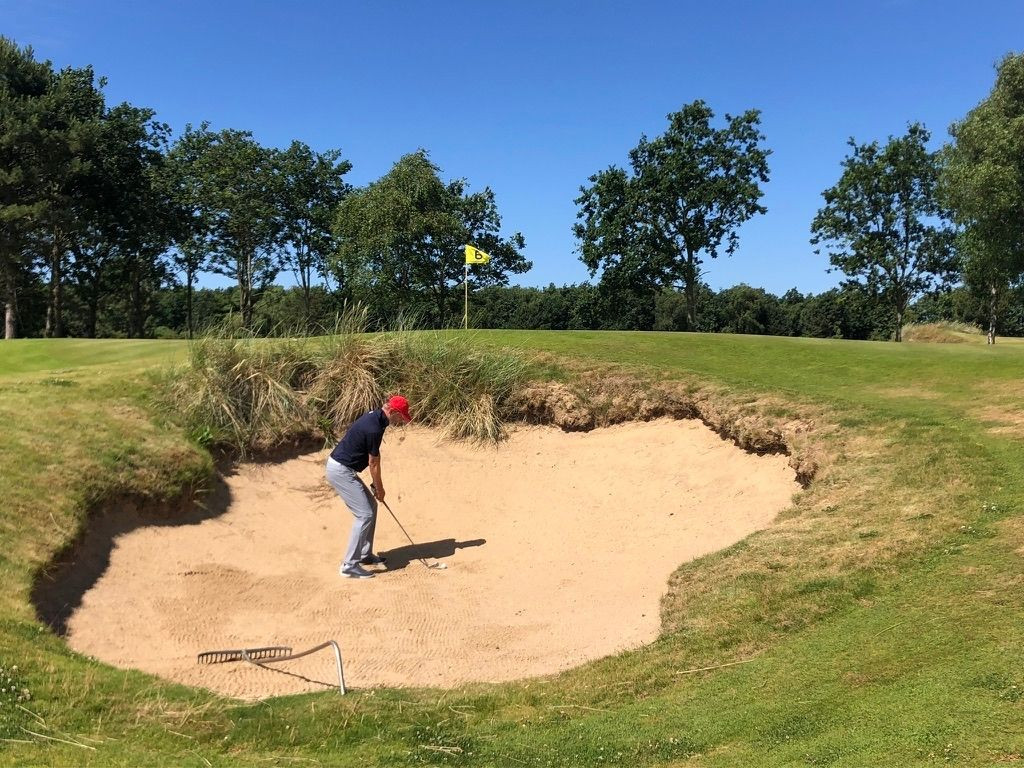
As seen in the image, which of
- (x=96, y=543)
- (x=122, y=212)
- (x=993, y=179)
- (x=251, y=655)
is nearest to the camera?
(x=251, y=655)

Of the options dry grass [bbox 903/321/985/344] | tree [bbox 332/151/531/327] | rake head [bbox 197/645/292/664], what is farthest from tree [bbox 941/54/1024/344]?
rake head [bbox 197/645/292/664]

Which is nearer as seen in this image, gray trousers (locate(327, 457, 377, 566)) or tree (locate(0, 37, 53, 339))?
gray trousers (locate(327, 457, 377, 566))

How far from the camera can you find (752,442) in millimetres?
11477

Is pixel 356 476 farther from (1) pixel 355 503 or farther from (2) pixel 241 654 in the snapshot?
(2) pixel 241 654

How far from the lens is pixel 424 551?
1082 cm

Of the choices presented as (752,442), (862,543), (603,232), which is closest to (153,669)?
(862,543)

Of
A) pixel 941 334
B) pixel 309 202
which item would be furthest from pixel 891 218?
pixel 309 202

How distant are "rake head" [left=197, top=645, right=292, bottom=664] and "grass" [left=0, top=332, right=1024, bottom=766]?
1.11m

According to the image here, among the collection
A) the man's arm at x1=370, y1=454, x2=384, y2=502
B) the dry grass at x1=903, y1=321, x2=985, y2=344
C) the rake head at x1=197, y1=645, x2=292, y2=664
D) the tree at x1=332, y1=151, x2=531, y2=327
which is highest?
the tree at x1=332, y1=151, x2=531, y2=327

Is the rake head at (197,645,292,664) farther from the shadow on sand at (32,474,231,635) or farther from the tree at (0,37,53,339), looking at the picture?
the tree at (0,37,53,339)

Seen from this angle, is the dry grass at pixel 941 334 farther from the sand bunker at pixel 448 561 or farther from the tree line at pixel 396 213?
the sand bunker at pixel 448 561

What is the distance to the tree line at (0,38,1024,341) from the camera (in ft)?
120

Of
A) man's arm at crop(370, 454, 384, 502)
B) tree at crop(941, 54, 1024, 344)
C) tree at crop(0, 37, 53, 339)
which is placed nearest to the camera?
man's arm at crop(370, 454, 384, 502)

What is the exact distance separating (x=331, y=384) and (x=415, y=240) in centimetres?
2654
